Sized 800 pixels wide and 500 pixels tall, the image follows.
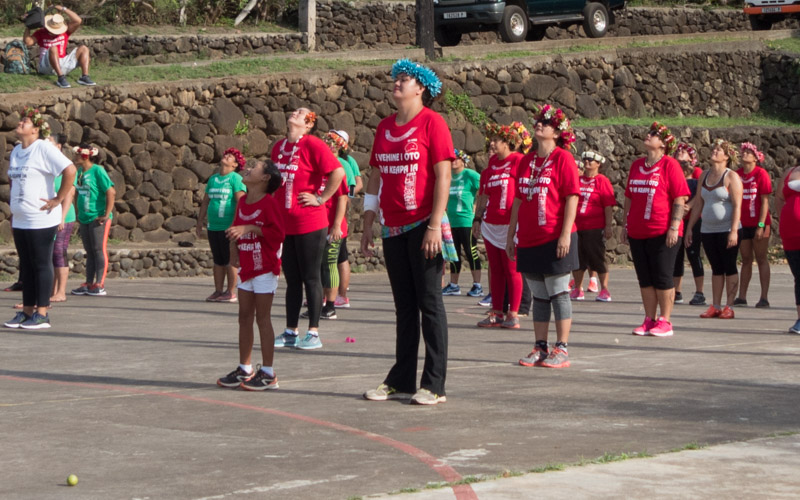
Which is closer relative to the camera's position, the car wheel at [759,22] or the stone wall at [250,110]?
the stone wall at [250,110]

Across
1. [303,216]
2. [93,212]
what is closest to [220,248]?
[93,212]

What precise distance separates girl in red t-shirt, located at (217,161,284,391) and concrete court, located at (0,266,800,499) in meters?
0.20

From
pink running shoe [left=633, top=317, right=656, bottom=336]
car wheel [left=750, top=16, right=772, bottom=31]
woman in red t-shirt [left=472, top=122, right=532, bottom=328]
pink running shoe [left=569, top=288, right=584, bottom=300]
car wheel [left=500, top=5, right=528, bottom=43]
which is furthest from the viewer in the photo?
car wheel [left=750, top=16, right=772, bottom=31]

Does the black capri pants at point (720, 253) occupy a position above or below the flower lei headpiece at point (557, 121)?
below

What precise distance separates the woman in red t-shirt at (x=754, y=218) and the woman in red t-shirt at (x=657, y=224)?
3.50 metres

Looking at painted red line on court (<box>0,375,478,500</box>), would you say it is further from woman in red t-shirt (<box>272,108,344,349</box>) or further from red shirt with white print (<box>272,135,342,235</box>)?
red shirt with white print (<box>272,135,342,235</box>)

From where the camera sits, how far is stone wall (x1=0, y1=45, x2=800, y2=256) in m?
19.7

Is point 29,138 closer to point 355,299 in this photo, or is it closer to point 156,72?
point 355,299

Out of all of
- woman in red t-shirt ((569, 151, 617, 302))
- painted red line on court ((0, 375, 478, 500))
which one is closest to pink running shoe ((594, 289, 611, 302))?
woman in red t-shirt ((569, 151, 617, 302))

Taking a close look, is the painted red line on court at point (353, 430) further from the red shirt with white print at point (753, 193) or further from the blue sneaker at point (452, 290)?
the red shirt with white print at point (753, 193)

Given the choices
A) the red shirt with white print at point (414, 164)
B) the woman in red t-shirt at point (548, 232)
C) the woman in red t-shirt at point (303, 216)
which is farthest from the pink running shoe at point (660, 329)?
the red shirt with white print at point (414, 164)

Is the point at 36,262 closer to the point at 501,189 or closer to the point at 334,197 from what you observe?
the point at 334,197

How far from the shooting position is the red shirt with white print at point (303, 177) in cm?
995

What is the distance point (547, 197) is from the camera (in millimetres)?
9367
